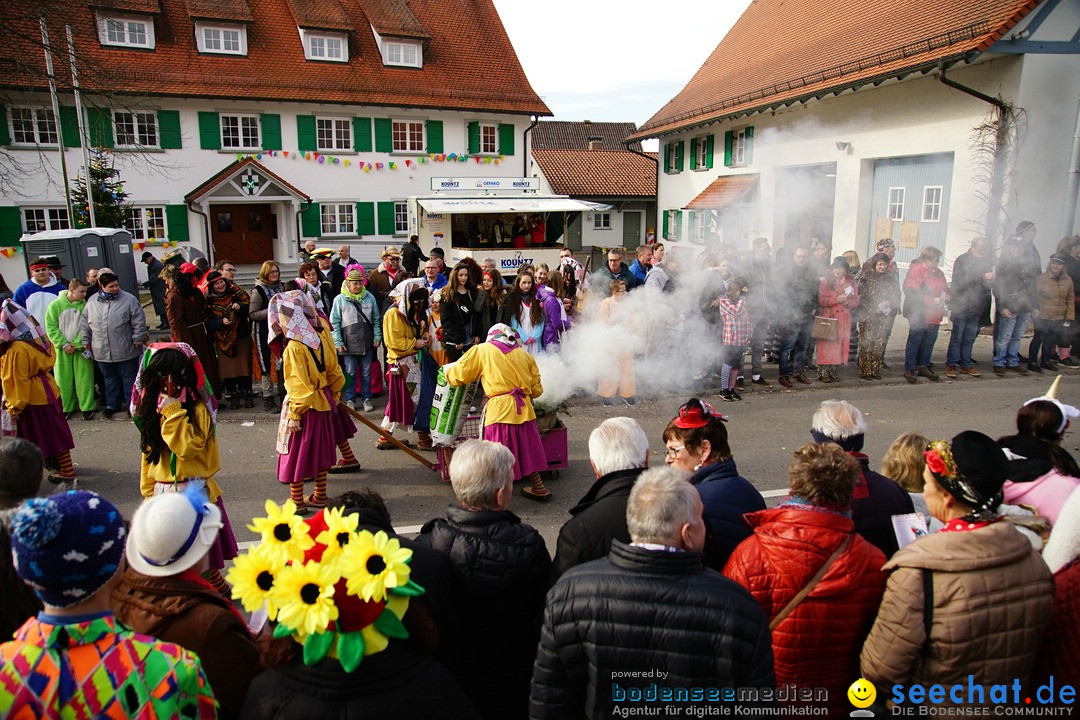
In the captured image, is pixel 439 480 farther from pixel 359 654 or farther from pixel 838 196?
pixel 838 196

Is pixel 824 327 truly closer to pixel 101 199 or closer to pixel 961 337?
pixel 961 337

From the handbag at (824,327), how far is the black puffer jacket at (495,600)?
28.4 feet

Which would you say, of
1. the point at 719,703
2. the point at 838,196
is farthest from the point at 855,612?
the point at 838,196

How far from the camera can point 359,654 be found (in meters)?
1.98

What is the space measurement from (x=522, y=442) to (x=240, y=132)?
77.1ft

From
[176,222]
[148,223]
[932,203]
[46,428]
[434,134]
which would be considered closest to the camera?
[46,428]

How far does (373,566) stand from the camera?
2025 mm

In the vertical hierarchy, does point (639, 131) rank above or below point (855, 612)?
above

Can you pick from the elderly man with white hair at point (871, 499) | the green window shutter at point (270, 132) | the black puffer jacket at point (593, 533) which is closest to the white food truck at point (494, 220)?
the green window shutter at point (270, 132)

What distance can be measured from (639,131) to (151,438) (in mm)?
27189

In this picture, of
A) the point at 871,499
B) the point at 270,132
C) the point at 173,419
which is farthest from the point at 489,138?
the point at 871,499

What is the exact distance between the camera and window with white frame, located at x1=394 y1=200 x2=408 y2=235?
27.9 m

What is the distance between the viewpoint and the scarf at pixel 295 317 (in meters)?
6.04

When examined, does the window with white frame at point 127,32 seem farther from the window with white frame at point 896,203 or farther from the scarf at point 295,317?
the scarf at point 295,317
